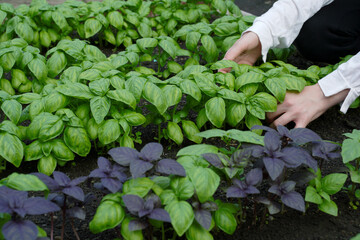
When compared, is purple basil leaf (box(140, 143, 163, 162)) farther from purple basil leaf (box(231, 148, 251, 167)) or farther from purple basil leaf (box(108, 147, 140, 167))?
purple basil leaf (box(231, 148, 251, 167))

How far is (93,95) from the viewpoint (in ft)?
6.60

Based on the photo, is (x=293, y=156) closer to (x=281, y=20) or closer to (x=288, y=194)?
(x=288, y=194)

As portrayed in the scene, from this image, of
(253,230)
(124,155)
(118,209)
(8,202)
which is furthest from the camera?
(253,230)

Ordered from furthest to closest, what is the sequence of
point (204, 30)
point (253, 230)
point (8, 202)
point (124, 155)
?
point (204, 30), point (253, 230), point (124, 155), point (8, 202)

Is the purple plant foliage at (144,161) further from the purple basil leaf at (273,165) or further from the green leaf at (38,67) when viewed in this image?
the green leaf at (38,67)

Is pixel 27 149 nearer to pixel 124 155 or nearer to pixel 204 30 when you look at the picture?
pixel 124 155

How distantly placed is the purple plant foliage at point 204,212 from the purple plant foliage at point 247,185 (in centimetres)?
7

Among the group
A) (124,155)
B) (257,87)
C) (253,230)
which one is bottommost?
(253,230)

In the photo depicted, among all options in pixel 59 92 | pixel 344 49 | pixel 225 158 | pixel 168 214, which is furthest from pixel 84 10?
pixel 168 214

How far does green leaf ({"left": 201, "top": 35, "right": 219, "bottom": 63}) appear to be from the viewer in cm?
269

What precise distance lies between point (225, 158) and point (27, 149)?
38.0 inches

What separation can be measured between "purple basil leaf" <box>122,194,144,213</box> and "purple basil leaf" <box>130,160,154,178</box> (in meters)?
0.07

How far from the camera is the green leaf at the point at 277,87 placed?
2133 millimetres

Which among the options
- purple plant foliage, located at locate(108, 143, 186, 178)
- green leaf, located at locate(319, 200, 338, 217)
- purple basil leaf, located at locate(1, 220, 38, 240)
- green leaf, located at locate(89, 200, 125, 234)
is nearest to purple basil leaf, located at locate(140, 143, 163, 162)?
purple plant foliage, located at locate(108, 143, 186, 178)
